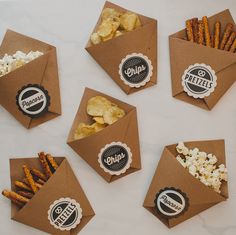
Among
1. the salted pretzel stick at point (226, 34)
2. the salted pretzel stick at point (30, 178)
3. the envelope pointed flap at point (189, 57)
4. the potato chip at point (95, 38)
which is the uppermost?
the potato chip at point (95, 38)

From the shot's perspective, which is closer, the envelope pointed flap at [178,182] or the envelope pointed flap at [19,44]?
the envelope pointed flap at [178,182]

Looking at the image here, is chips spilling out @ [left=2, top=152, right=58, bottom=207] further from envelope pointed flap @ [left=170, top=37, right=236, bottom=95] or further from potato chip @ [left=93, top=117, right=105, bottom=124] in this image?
envelope pointed flap @ [left=170, top=37, right=236, bottom=95]

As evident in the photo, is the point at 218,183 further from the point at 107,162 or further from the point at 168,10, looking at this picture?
the point at 168,10

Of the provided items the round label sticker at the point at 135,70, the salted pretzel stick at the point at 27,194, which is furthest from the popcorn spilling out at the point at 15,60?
the salted pretzel stick at the point at 27,194

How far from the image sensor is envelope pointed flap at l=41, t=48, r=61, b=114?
153 centimetres

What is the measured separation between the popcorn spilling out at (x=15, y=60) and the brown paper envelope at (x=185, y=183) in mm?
538

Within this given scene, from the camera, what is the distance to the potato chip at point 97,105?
1.49m

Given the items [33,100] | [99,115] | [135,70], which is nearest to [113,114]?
[99,115]

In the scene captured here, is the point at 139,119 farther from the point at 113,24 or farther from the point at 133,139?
the point at 113,24

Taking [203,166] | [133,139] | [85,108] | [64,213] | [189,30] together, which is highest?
[189,30]

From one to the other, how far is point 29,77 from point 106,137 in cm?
32

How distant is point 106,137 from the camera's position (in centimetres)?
146

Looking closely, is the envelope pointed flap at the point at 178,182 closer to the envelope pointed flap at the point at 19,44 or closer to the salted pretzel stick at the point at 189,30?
the salted pretzel stick at the point at 189,30

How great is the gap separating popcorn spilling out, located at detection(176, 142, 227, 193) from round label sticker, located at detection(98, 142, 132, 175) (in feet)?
0.55
